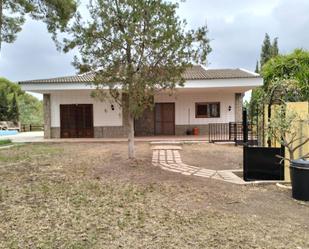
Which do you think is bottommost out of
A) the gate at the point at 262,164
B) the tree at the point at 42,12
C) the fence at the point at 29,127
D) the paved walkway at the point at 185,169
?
the paved walkway at the point at 185,169

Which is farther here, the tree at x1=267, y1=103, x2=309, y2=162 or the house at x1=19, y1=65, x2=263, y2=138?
the house at x1=19, y1=65, x2=263, y2=138

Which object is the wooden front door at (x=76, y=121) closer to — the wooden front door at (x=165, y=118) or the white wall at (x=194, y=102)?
the wooden front door at (x=165, y=118)

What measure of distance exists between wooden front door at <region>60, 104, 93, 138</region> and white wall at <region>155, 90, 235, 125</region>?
4.20 m

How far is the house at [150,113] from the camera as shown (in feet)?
58.8

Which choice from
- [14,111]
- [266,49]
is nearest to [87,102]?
[14,111]

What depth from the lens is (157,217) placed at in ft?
14.0

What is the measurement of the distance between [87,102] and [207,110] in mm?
7159

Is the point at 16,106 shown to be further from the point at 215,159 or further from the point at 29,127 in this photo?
the point at 215,159

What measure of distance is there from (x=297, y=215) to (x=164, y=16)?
5.51 m

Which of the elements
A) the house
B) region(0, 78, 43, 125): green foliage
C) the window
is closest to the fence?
region(0, 78, 43, 125): green foliage

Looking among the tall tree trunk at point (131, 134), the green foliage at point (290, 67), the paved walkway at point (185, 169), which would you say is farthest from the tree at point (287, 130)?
the green foliage at point (290, 67)

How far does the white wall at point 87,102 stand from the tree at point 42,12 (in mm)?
7764

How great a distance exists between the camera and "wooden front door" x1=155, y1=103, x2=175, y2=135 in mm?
18969

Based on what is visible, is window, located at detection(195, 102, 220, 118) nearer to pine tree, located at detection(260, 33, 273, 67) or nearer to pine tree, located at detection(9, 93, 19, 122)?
pine tree, located at detection(260, 33, 273, 67)
